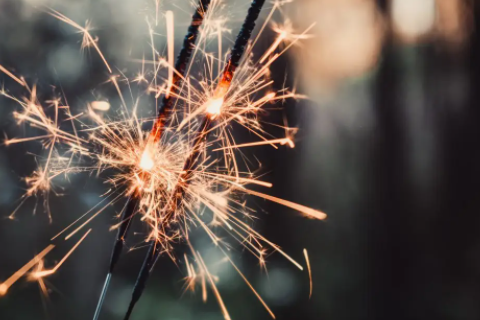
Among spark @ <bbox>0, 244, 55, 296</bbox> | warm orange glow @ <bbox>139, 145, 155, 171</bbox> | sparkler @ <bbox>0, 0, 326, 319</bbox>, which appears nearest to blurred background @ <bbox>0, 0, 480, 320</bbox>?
sparkler @ <bbox>0, 0, 326, 319</bbox>

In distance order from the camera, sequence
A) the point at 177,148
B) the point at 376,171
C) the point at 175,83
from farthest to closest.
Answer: the point at 376,171 → the point at 177,148 → the point at 175,83

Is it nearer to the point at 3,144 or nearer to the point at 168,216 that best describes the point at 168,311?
the point at 3,144

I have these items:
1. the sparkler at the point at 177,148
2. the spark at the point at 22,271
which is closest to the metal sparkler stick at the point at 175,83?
the sparkler at the point at 177,148

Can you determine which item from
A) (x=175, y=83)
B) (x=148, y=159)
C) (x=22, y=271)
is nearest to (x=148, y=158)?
(x=148, y=159)

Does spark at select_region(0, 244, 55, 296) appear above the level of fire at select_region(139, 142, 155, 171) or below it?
below

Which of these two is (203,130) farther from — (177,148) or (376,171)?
(376,171)

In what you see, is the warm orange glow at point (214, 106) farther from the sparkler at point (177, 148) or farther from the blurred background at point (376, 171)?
the blurred background at point (376, 171)

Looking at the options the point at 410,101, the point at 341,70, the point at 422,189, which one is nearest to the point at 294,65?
the point at 341,70

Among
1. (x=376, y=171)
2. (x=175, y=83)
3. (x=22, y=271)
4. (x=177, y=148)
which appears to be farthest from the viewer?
(x=376, y=171)

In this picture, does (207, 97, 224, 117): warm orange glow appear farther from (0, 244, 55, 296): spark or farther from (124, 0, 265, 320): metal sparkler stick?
(0, 244, 55, 296): spark
